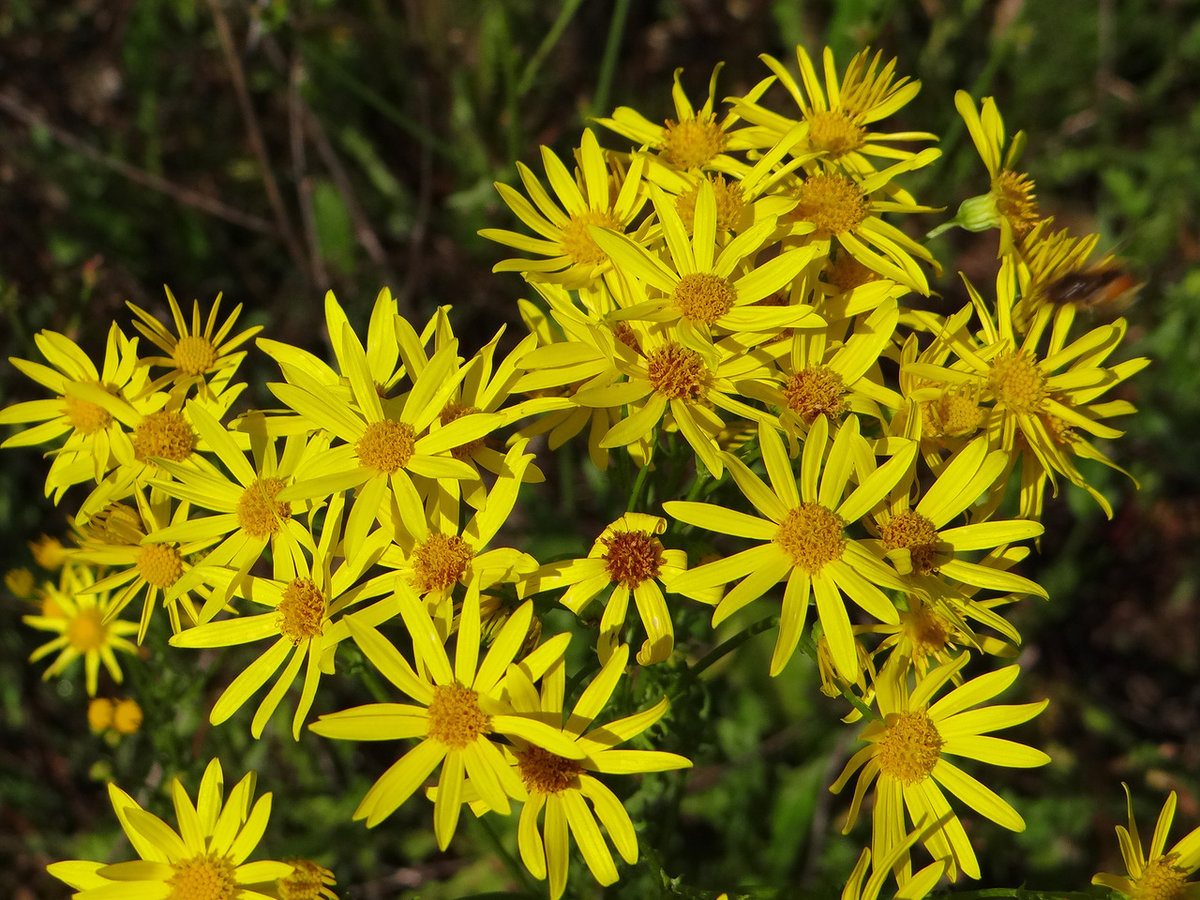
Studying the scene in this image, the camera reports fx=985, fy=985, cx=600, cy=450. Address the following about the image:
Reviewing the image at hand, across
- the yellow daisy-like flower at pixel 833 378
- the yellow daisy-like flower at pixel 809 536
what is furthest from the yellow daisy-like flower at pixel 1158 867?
the yellow daisy-like flower at pixel 833 378

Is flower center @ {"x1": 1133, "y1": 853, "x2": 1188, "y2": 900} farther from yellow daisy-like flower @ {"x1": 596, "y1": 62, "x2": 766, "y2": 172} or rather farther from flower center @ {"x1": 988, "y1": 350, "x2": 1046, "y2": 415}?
yellow daisy-like flower @ {"x1": 596, "y1": 62, "x2": 766, "y2": 172}

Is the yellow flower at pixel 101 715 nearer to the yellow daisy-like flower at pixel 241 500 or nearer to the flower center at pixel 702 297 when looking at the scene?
the yellow daisy-like flower at pixel 241 500

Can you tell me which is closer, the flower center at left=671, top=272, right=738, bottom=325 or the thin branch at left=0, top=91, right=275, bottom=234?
the flower center at left=671, top=272, right=738, bottom=325

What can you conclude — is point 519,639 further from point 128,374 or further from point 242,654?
point 242,654

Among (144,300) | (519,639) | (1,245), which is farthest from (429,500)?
(1,245)

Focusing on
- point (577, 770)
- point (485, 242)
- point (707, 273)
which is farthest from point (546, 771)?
point (485, 242)

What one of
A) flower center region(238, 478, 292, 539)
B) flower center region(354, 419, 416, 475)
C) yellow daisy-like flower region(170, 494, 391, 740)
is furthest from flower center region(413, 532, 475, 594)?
flower center region(238, 478, 292, 539)
